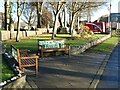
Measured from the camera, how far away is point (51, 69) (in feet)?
38.7

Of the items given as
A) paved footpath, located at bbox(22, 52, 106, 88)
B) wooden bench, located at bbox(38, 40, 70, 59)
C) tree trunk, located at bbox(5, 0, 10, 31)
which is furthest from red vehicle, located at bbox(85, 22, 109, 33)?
paved footpath, located at bbox(22, 52, 106, 88)

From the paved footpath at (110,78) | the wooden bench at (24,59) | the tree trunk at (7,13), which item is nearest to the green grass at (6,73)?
the wooden bench at (24,59)

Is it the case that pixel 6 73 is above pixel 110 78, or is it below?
above

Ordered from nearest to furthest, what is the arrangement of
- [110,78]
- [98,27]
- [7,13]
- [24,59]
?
[110,78], [24,59], [7,13], [98,27]

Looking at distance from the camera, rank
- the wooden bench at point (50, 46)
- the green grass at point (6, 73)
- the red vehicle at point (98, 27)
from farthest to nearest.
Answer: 1. the red vehicle at point (98, 27)
2. the wooden bench at point (50, 46)
3. the green grass at point (6, 73)

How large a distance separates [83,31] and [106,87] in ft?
88.5

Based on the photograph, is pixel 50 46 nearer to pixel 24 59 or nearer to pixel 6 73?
pixel 24 59

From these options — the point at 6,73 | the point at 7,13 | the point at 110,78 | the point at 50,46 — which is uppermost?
the point at 7,13

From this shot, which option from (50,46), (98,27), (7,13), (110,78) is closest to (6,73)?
(110,78)

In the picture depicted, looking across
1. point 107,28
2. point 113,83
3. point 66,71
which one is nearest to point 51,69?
point 66,71

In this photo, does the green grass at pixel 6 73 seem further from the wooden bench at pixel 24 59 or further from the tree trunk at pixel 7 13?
the tree trunk at pixel 7 13

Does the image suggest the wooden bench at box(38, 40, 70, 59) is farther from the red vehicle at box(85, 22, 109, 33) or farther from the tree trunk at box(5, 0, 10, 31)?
the red vehicle at box(85, 22, 109, 33)

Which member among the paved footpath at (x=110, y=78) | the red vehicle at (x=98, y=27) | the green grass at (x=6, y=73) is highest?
the red vehicle at (x=98, y=27)

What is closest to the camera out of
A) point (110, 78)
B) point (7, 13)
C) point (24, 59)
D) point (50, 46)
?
point (110, 78)
